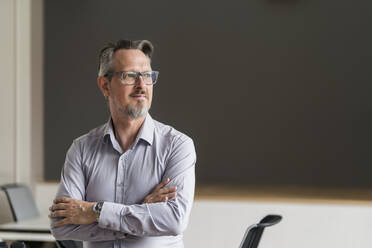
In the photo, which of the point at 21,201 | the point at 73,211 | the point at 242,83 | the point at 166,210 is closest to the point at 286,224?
the point at 242,83

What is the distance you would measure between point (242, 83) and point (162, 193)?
4.40 m

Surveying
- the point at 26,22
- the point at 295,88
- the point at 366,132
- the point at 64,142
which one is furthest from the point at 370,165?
the point at 26,22

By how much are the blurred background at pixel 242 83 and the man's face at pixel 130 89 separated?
13.0ft

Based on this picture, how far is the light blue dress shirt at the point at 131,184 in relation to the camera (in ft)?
7.30

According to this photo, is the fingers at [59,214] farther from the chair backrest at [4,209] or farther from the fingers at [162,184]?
the chair backrest at [4,209]

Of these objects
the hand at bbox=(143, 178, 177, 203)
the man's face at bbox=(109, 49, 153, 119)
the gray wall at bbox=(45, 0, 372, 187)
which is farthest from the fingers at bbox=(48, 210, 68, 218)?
the gray wall at bbox=(45, 0, 372, 187)

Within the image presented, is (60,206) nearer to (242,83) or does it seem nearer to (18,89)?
(18,89)

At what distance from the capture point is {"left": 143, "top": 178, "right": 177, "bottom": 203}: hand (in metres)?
2.26

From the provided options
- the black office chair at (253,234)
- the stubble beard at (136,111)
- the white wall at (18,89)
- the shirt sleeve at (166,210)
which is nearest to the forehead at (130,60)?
the stubble beard at (136,111)

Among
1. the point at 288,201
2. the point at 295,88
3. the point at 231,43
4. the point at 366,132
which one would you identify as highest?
the point at 231,43

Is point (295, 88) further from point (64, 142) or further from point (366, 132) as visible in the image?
point (64, 142)

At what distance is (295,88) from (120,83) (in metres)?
4.38

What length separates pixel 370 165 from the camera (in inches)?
251

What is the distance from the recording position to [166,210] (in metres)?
2.28
